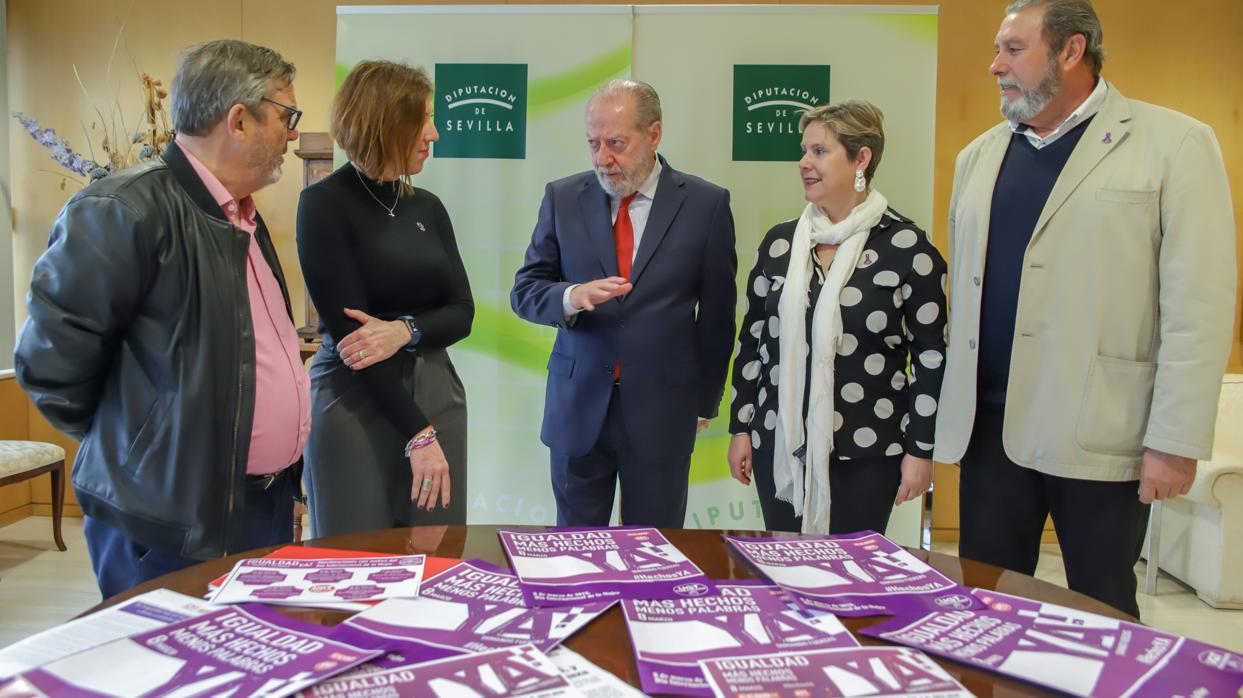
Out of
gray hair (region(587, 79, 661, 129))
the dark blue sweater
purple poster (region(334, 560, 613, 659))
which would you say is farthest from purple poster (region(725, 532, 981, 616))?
gray hair (region(587, 79, 661, 129))

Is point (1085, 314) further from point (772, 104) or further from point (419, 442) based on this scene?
point (772, 104)

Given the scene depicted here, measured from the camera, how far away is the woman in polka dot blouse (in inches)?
81.7

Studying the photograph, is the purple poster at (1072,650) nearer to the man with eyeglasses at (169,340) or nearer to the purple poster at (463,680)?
the purple poster at (463,680)

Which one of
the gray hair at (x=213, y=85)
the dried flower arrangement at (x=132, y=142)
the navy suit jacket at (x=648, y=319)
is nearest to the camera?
the gray hair at (x=213, y=85)

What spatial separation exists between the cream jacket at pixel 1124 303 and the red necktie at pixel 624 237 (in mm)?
1031

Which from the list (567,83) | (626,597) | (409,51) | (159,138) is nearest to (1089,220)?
(626,597)

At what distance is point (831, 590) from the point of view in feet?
3.83

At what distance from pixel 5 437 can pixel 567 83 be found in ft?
12.0

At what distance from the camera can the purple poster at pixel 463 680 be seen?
853 millimetres

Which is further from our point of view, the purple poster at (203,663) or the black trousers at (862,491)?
the black trousers at (862,491)

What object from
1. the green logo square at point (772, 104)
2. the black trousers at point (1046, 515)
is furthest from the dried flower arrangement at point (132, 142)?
the black trousers at point (1046, 515)

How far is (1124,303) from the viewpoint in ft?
5.97

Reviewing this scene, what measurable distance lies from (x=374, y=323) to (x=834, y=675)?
1.33 metres

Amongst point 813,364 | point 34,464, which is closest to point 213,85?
point 813,364
